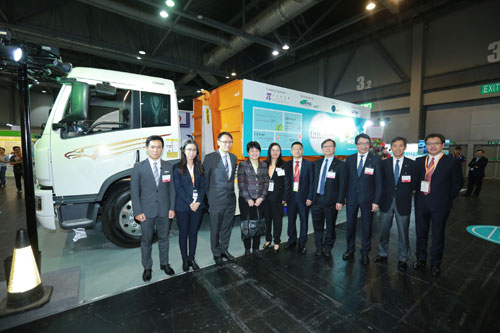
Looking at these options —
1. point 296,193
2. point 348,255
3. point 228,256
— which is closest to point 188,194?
point 228,256

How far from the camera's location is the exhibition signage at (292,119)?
4.04 metres

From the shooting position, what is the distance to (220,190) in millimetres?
2939

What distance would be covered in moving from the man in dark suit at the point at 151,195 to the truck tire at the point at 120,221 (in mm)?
969

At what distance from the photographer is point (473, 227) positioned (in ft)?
15.7

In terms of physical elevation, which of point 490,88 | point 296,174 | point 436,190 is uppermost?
point 490,88

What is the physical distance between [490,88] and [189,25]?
12.0 meters

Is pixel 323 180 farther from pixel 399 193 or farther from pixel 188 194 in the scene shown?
pixel 188 194

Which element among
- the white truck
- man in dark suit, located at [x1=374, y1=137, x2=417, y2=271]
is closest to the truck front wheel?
the white truck

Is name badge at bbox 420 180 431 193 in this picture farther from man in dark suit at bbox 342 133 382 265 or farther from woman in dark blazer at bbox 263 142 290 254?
woman in dark blazer at bbox 263 142 290 254

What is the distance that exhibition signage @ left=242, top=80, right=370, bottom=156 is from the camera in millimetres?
4043

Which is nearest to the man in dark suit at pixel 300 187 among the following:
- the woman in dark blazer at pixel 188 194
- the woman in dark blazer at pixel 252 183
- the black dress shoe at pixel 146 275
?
the woman in dark blazer at pixel 252 183

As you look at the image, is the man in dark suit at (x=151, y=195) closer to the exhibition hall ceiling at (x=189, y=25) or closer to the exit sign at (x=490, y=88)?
the exhibition hall ceiling at (x=189, y=25)

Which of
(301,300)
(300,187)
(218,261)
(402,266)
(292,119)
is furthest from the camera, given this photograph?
(292,119)

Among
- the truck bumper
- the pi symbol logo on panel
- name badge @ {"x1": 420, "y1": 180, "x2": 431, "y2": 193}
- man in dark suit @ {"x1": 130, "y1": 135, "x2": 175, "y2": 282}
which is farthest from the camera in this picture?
the pi symbol logo on panel
